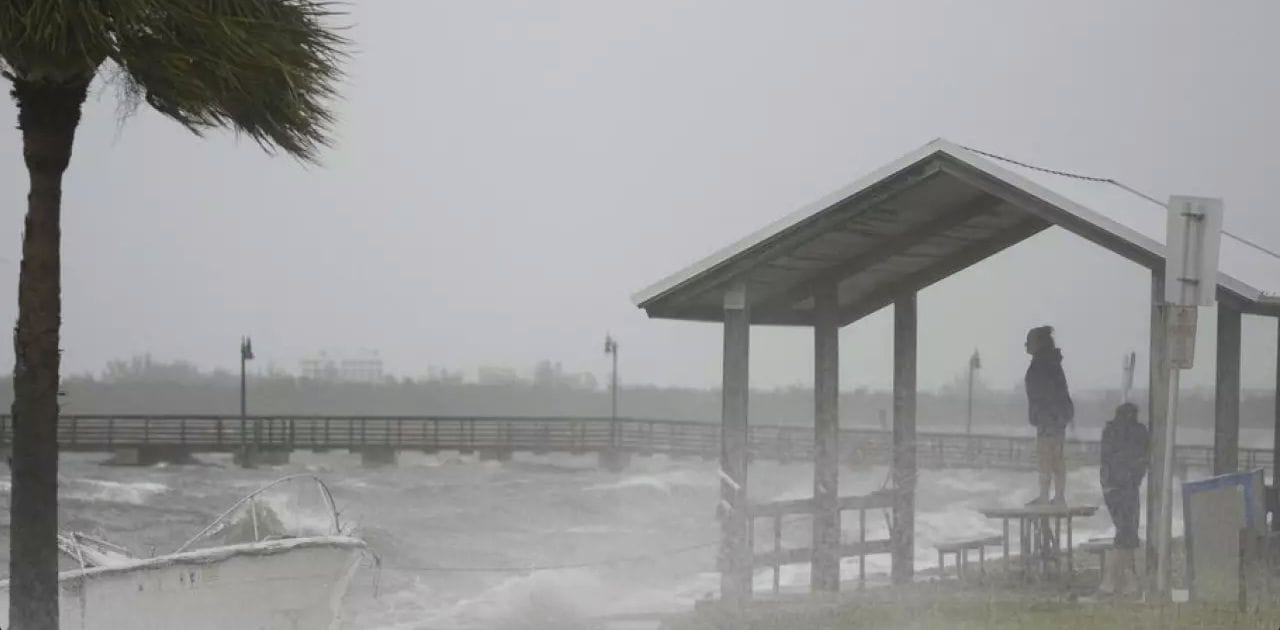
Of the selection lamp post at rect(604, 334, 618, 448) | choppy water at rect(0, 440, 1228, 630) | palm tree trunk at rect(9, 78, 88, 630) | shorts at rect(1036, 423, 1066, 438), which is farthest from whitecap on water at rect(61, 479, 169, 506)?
palm tree trunk at rect(9, 78, 88, 630)

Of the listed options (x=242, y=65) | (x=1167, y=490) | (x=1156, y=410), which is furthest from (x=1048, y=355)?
(x=242, y=65)

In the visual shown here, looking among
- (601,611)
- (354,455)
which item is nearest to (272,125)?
(601,611)

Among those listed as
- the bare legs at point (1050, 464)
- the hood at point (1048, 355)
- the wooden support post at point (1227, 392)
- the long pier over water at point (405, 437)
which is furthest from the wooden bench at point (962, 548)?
the long pier over water at point (405, 437)

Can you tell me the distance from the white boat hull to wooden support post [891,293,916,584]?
4.31 meters

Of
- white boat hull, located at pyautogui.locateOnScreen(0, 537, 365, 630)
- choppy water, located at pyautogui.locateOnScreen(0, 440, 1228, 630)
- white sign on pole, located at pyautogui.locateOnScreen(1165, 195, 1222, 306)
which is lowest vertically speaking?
choppy water, located at pyautogui.locateOnScreen(0, 440, 1228, 630)

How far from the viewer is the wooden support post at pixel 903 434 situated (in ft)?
36.0

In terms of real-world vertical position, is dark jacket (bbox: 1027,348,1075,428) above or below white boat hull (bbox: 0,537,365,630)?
above

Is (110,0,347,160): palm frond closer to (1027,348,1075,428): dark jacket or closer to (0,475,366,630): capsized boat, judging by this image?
(0,475,366,630): capsized boat

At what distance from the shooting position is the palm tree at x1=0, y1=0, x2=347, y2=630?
7.02m

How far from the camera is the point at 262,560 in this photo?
11.4 metres

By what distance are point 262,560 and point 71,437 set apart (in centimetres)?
1779

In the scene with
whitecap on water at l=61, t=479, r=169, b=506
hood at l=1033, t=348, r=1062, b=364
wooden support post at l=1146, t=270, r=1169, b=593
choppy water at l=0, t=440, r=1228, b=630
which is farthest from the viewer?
whitecap on water at l=61, t=479, r=169, b=506

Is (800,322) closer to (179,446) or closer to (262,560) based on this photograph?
(262,560)

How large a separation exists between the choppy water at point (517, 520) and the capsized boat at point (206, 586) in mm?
1411
